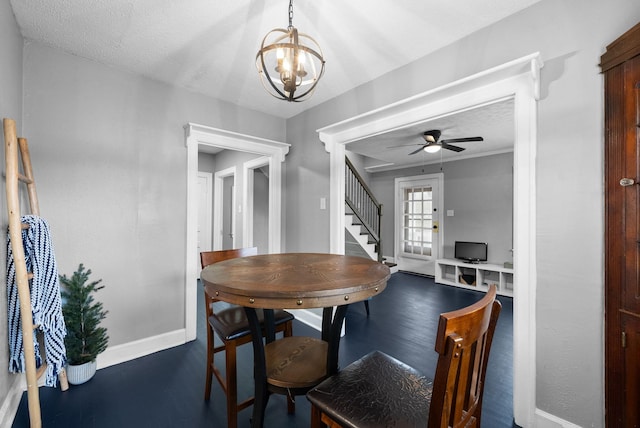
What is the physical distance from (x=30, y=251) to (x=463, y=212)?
228 inches

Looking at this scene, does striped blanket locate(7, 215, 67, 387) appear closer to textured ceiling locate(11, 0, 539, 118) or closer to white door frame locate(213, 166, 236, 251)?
textured ceiling locate(11, 0, 539, 118)

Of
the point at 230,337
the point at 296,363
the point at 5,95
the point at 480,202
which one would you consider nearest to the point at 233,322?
the point at 230,337

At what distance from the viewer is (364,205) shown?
5.83m

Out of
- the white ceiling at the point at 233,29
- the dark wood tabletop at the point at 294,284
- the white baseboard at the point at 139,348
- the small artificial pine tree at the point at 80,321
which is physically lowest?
the white baseboard at the point at 139,348

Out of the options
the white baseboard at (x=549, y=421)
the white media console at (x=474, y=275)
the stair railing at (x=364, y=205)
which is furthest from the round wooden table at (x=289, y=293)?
the white media console at (x=474, y=275)

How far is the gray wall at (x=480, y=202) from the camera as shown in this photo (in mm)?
4742

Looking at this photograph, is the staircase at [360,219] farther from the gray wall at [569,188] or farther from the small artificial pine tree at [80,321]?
the small artificial pine tree at [80,321]

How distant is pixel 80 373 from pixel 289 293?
2103mm

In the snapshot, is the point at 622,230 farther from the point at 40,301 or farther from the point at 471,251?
the point at 471,251

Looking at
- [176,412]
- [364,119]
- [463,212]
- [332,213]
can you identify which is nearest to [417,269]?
[463,212]

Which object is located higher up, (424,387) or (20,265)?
(20,265)

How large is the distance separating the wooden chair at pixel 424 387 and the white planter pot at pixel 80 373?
1968mm

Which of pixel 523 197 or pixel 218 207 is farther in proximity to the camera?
pixel 218 207

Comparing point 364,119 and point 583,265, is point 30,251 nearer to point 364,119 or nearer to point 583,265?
point 364,119
